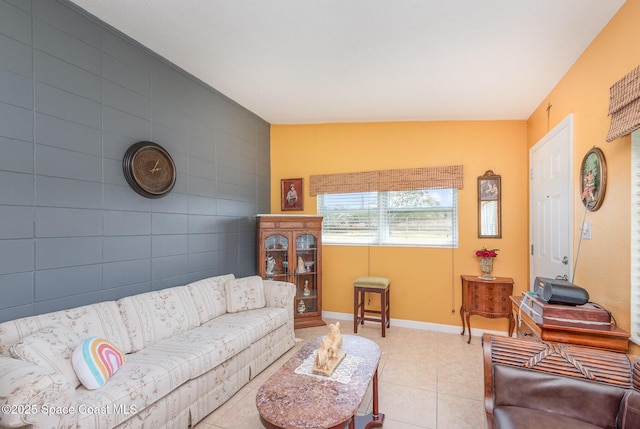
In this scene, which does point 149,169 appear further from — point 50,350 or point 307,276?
point 307,276

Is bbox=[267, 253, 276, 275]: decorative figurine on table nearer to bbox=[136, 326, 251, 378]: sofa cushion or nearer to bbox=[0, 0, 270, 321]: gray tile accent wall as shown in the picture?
bbox=[0, 0, 270, 321]: gray tile accent wall

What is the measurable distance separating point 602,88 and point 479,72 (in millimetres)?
881

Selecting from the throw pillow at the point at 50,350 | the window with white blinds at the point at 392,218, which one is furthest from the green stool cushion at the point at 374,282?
the throw pillow at the point at 50,350

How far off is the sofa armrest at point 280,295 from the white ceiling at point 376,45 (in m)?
2.14

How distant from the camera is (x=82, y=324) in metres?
1.86

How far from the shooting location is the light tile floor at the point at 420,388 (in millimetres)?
2031

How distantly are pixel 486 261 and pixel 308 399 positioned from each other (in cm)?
277

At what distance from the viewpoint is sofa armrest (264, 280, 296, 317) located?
3152 millimetres

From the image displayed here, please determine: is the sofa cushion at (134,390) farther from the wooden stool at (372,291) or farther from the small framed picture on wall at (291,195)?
the small framed picture on wall at (291,195)

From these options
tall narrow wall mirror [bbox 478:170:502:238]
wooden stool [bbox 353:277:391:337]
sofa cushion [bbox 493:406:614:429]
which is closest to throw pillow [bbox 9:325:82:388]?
sofa cushion [bbox 493:406:614:429]

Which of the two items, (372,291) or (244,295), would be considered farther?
(372,291)

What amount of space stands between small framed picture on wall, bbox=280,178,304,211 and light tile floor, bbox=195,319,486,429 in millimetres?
1808

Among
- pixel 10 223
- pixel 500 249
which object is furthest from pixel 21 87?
pixel 500 249

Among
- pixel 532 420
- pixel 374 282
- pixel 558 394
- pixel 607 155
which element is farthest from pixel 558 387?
pixel 374 282
